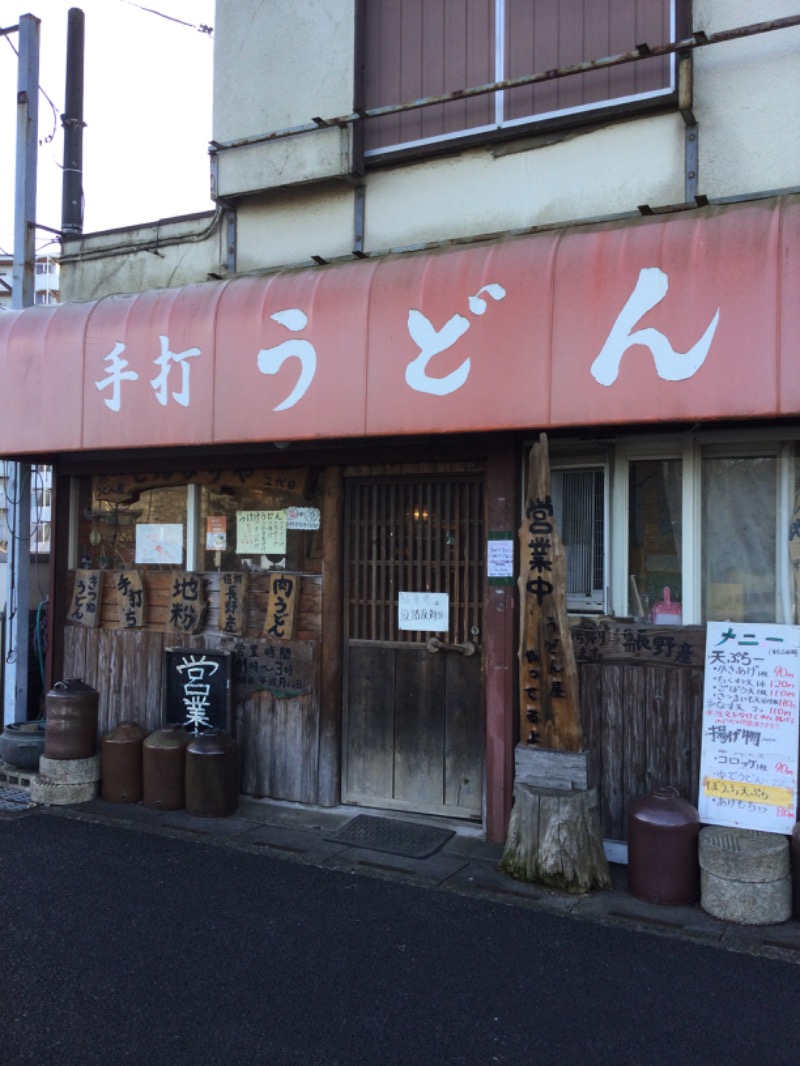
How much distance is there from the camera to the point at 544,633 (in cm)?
603

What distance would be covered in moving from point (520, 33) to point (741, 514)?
4.22m

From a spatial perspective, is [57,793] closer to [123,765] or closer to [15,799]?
[15,799]

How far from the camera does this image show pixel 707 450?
623 centimetres

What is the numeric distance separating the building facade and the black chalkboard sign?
5.0 inches

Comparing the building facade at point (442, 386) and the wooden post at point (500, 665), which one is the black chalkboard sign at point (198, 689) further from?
the wooden post at point (500, 665)

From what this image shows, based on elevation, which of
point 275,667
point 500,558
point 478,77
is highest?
point 478,77

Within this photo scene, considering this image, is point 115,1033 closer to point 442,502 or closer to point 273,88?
point 442,502

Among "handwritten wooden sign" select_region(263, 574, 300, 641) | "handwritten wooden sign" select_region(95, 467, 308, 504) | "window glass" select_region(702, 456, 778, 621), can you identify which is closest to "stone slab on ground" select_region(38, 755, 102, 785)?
"handwritten wooden sign" select_region(263, 574, 300, 641)

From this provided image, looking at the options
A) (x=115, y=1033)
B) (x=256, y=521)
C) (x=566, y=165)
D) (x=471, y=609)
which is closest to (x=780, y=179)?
(x=566, y=165)

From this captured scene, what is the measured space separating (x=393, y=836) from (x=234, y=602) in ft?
8.41

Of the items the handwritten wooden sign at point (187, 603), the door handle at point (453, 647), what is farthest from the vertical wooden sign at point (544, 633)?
the handwritten wooden sign at point (187, 603)

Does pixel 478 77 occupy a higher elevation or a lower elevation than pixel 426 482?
higher

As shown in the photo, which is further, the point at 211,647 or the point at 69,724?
the point at 211,647

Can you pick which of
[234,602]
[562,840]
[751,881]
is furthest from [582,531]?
[234,602]
